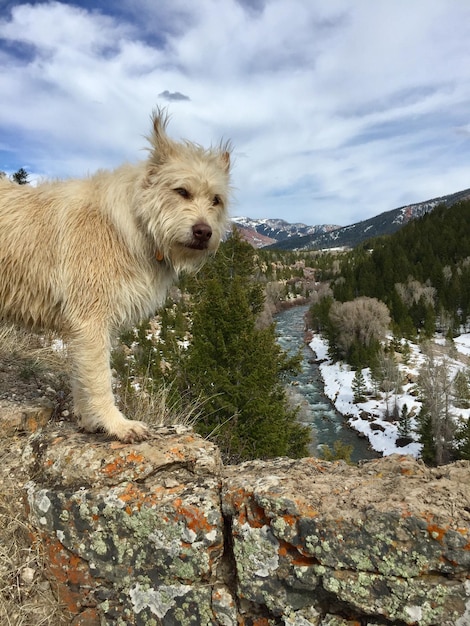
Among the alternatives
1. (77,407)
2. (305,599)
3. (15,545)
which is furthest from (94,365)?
(305,599)

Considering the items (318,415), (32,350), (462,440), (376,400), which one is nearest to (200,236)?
(32,350)

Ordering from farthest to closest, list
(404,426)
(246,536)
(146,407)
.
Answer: (404,426)
(146,407)
(246,536)

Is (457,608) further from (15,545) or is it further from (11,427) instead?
(11,427)

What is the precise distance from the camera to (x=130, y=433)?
3.88 metres

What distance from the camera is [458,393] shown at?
52281 millimetres

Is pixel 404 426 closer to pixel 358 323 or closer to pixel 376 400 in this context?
pixel 376 400

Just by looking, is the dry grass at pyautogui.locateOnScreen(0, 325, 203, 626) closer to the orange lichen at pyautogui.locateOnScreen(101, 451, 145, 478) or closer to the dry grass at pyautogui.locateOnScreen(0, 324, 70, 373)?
the dry grass at pyautogui.locateOnScreen(0, 324, 70, 373)

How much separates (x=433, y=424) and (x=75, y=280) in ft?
160

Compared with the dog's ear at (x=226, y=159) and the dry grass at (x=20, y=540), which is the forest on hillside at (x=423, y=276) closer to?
the dog's ear at (x=226, y=159)

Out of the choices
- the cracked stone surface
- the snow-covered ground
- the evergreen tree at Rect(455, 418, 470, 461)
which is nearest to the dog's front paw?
the cracked stone surface

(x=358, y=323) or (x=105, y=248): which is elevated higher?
(x=105, y=248)

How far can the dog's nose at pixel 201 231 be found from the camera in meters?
3.74

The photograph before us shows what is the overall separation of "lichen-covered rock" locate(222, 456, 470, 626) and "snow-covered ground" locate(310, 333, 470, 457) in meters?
37.6

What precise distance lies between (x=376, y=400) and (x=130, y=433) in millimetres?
59104
